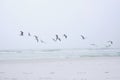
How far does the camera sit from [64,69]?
932mm

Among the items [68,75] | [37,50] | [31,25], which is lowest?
[68,75]

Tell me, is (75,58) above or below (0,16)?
below

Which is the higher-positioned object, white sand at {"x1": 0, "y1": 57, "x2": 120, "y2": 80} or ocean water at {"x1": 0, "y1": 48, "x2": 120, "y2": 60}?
ocean water at {"x1": 0, "y1": 48, "x2": 120, "y2": 60}

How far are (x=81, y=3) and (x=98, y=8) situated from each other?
0.08m

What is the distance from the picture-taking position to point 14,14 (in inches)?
35.2

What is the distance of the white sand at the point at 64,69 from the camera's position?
0.92 m

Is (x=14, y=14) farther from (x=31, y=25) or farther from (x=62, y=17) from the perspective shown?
(x=62, y=17)

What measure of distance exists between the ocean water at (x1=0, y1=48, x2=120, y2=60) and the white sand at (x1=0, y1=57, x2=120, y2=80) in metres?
0.02

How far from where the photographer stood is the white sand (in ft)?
3.01

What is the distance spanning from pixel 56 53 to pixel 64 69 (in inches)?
3.5

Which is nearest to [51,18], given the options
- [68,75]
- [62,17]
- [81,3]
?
[62,17]

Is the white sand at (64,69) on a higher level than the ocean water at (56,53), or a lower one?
lower

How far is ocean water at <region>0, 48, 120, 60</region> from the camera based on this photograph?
0.90 m

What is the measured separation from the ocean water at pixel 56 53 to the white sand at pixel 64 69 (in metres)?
0.02
